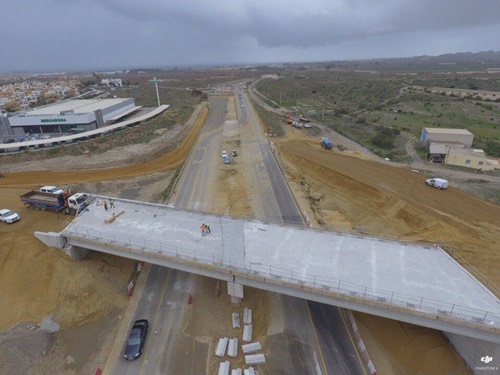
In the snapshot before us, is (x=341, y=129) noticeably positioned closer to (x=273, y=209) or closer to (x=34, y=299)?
(x=273, y=209)

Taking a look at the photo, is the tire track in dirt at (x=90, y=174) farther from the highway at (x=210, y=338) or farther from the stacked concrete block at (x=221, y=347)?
the stacked concrete block at (x=221, y=347)

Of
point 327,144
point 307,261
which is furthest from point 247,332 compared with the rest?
point 327,144

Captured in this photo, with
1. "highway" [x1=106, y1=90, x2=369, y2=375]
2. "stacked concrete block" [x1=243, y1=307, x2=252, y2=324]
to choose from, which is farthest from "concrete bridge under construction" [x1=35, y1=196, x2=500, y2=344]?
"highway" [x1=106, y1=90, x2=369, y2=375]

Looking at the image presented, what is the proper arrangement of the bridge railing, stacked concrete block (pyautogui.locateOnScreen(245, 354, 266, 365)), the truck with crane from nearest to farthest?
the bridge railing → stacked concrete block (pyautogui.locateOnScreen(245, 354, 266, 365)) → the truck with crane

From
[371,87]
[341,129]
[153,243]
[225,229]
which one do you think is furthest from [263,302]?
[371,87]

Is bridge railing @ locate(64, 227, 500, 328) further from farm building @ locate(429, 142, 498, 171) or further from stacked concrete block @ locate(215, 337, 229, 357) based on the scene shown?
farm building @ locate(429, 142, 498, 171)

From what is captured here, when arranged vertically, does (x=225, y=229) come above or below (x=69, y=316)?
above
